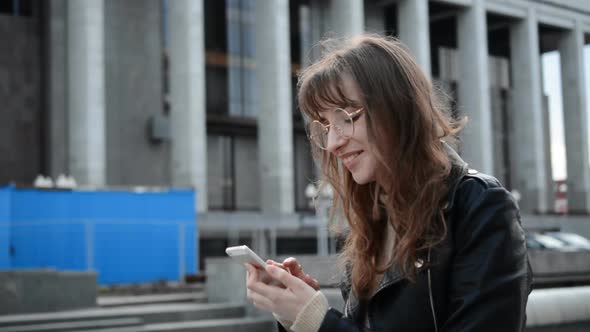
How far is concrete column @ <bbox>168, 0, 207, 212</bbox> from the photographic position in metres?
37.8

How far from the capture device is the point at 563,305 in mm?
7047

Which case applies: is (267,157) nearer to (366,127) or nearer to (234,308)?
(234,308)

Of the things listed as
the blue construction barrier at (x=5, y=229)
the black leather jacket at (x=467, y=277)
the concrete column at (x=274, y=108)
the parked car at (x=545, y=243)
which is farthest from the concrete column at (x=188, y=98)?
the black leather jacket at (x=467, y=277)

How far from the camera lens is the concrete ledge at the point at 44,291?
14.8 metres

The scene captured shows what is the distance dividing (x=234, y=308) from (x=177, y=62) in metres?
26.2

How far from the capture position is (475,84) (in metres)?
49.8

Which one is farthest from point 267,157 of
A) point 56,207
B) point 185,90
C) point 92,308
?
point 92,308

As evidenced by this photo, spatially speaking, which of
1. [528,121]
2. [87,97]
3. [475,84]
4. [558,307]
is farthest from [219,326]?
[528,121]

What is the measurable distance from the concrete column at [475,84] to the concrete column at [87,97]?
22859mm

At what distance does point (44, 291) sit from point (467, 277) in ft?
46.1

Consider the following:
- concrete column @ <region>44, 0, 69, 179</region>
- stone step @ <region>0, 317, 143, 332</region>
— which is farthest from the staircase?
concrete column @ <region>44, 0, 69, 179</region>

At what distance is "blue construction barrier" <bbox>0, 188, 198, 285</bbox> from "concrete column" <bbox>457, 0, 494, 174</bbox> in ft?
88.8

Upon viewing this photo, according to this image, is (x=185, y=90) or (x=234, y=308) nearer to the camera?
(x=234, y=308)

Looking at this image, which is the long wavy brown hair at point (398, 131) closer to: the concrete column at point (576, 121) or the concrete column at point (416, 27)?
the concrete column at point (416, 27)
